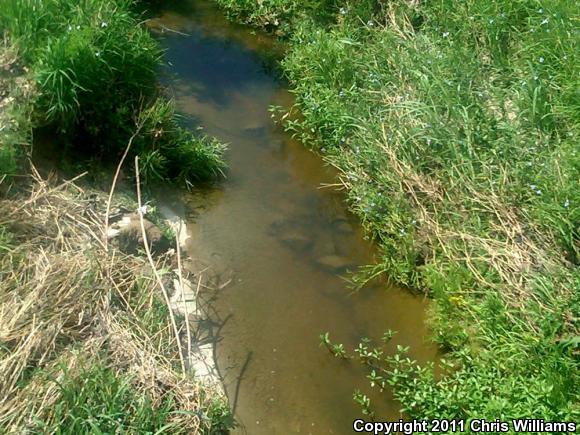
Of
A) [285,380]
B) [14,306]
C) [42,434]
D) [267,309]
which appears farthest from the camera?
[267,309]

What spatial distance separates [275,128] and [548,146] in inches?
108

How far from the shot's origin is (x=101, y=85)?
6.50 metres

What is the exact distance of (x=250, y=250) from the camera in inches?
246

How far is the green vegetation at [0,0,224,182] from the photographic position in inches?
242

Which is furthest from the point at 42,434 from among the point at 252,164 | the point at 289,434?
the point at 252,164

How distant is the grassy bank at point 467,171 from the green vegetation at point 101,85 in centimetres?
137

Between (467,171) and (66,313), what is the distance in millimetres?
3269

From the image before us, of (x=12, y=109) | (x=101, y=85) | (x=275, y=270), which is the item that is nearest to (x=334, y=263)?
(x=275, y=270)

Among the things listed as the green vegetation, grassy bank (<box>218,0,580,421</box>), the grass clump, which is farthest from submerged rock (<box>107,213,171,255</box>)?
grassy bank (<box>218,0,580,421</box>)

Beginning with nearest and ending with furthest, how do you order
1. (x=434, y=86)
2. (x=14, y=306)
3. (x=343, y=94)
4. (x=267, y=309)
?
(x=14, y=306) → (x=267, y=309) → (x=434, y=86) → (x=343, y=94)

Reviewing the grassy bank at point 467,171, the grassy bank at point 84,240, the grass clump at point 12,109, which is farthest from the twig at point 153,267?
the grassy bank at point 467,171

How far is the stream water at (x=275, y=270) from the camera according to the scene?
203 inches

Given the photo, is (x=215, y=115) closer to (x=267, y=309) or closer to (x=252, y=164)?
(x=252, y=164)

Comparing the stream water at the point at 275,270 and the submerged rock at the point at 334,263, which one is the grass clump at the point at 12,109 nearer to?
the stream water at the point at 275,270
